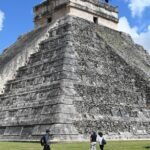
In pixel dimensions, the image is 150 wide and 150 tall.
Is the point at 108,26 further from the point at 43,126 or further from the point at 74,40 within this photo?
the point at 43,126

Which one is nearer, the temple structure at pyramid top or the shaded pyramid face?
the shaded pyramid face

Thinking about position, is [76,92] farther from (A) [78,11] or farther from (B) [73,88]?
(A) [78,11]

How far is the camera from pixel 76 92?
20844 millimetres

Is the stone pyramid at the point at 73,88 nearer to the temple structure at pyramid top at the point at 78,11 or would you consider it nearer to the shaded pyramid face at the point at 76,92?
the shaded pyramid face at the point at 76,92

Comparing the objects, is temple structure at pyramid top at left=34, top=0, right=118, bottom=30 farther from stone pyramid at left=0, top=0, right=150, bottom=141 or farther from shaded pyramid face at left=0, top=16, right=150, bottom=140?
shaded pyramid face at left=0, top=16, right=150, bottom=140

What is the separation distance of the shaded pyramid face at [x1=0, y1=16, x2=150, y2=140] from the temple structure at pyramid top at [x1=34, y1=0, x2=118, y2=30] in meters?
1.58

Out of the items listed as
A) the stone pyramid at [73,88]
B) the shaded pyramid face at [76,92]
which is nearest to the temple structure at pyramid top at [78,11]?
the stone pyramid at [73,88]

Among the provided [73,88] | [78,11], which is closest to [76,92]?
[73,88]

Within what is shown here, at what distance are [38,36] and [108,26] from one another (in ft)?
21.3

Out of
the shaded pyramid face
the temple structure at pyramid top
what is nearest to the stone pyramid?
the shaded pyramid face

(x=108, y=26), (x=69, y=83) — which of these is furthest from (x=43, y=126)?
(x=108, y=26)

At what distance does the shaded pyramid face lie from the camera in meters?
19.9

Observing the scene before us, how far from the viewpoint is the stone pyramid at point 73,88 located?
20000 mm

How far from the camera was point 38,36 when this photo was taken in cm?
2731
